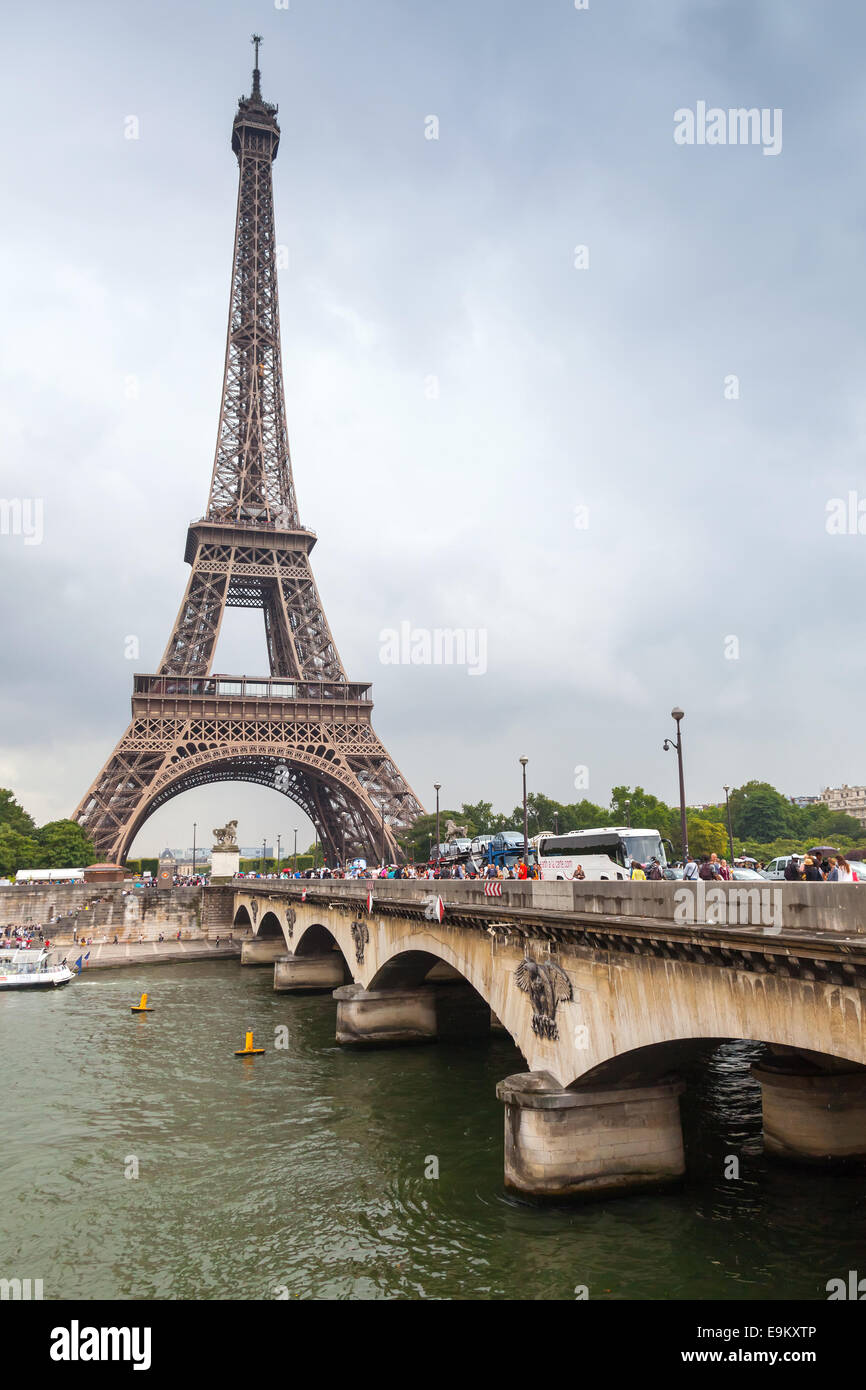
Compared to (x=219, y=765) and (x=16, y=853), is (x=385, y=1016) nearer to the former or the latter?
(x=219, y=765)

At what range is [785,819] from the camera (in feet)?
392

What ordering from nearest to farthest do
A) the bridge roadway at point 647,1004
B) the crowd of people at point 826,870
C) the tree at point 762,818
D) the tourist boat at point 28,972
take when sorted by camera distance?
the bridge roadway at point 647,1004, the crowd of people at point 826,870, the tourist boat at point 28,972, the tree at point 762,818

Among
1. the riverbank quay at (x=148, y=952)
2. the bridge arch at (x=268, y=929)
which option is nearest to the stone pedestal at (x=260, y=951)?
the bridge arch at (x=268, y=929)

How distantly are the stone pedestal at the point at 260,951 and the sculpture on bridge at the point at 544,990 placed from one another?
4736 centimetres

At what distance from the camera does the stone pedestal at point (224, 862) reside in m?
87.9

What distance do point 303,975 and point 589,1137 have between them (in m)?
33.8

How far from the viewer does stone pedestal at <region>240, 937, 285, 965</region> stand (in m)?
62.7

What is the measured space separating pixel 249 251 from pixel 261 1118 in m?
99.8

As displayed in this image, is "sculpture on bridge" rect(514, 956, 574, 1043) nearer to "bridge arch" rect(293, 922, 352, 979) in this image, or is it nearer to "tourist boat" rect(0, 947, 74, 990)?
"bridge arch" rect(293, 922, 352, 979)

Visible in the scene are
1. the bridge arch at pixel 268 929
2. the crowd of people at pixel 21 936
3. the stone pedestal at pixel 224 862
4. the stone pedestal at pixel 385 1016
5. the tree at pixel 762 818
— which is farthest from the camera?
the tree at pixel 762 818

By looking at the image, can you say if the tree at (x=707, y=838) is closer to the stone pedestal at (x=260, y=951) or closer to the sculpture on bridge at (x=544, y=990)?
the stone pedestal at (x=260, y=951)

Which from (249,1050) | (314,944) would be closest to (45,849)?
(314,944)

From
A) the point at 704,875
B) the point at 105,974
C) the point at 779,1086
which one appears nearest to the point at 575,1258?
the point at 779,1086

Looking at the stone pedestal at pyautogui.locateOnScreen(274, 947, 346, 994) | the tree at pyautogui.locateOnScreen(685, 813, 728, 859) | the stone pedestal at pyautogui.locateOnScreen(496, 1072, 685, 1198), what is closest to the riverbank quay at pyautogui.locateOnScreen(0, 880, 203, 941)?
the stone pedestal at pyautogui.locateOnScreen(274, 947, 346, 994)
